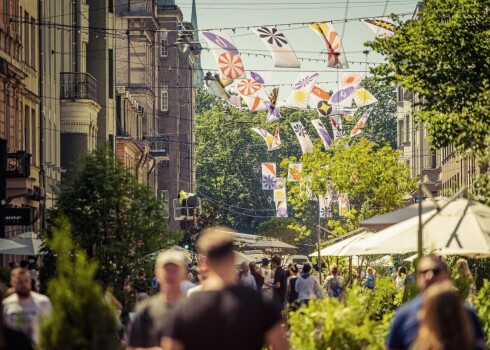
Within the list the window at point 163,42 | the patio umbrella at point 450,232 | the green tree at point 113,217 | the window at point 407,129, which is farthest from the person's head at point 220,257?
the window at point 163,42


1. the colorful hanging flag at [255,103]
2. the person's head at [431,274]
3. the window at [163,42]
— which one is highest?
the window at [163,42]

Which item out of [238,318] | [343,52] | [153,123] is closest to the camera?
[238,318]

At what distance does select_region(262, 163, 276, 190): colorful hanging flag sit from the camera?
270ft

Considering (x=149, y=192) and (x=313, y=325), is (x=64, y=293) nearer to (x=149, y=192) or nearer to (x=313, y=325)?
(x=313, y=325)

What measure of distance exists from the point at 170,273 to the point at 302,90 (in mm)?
42439

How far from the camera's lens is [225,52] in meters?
43.3

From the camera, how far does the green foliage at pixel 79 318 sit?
37.3 feet

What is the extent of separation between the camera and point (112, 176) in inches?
1086

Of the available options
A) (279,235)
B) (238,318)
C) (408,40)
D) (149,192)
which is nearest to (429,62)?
→ (408,40)

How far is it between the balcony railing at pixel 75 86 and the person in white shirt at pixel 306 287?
29.2 meters

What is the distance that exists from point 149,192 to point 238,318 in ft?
62.3

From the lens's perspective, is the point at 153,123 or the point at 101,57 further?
the point at 153,123

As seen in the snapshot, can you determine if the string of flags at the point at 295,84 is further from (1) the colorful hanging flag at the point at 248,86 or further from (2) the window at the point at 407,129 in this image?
(2) the window at the point at 407,129

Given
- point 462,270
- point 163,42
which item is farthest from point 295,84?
point 163,42
